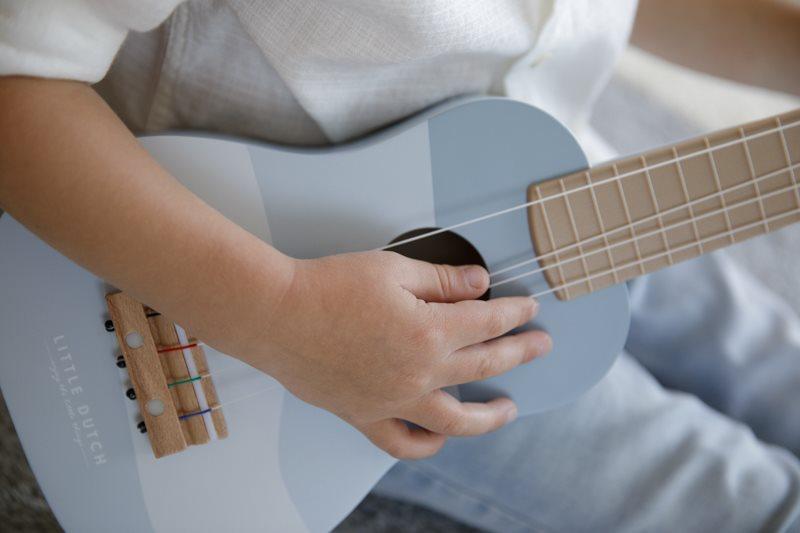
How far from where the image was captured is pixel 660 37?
0.81 meters

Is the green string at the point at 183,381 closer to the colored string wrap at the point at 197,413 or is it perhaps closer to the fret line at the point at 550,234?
the colored string wrap at the point at 197,413

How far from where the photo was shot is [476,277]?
586 millimetres

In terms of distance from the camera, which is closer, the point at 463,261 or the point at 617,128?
the point at 463,261

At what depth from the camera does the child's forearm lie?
46 centimetres

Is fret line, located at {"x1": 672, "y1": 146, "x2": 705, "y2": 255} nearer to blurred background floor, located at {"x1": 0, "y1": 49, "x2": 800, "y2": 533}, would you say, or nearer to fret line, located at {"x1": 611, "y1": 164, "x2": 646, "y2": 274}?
fret line, located at {"x1": 611, "y1": 164, "x2": 646, "y2": 274}

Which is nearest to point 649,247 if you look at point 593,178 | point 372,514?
point 593,178

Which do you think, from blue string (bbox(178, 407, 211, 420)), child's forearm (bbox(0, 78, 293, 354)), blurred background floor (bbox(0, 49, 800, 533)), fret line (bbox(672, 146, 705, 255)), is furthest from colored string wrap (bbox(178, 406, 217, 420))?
blurred background floor (bbox(0, 49, 800, 533))

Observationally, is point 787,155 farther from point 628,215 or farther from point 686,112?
point 686,112

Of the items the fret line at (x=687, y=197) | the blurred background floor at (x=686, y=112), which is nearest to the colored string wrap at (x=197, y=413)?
the fret line at (x=687, y=197)

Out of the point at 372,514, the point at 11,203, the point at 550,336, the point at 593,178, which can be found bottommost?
the point at 372,514

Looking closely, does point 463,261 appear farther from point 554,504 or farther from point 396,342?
point 554,504

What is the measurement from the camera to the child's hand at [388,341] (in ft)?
1.71

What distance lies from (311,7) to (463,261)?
0.82ft

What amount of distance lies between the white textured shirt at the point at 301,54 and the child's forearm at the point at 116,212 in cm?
3
